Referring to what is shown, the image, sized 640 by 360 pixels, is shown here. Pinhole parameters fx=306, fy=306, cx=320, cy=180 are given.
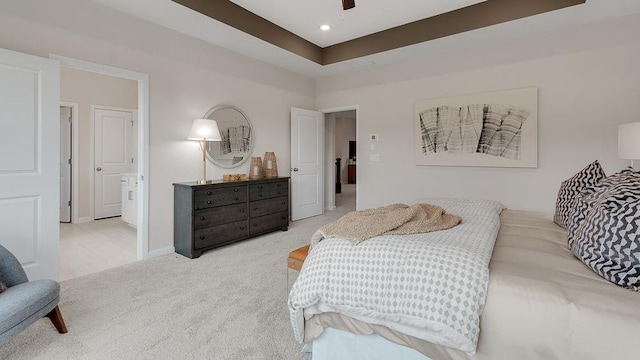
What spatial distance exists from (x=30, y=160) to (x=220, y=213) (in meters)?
1.75

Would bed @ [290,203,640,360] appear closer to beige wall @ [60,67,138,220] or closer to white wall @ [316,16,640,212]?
white wall @ [316,16,640,212]

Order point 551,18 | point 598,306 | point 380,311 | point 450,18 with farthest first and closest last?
point 450,18 < point 551,18 < point 380,311 < point 598,306

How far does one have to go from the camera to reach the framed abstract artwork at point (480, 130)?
147 inches

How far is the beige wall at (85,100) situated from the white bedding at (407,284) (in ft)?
17.6

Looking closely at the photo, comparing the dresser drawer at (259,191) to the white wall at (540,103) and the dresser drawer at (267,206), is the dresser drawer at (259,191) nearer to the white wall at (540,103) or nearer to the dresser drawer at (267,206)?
the dresser drawer at (267,206)

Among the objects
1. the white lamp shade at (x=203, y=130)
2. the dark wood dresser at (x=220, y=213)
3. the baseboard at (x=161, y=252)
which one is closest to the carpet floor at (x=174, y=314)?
the baseboard at (x=161, y=252)

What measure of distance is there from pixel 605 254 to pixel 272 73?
15.0 ft

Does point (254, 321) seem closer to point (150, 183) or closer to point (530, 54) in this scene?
point (150, 183)

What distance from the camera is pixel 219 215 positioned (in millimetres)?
3668

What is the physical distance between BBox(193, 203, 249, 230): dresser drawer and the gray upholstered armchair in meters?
1.57

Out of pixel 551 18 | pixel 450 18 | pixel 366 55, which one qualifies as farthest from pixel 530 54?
pixel 366 55

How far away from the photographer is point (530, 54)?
3713 millimetres

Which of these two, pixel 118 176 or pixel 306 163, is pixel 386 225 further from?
pixel 118 176

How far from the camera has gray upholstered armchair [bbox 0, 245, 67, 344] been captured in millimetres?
1549
